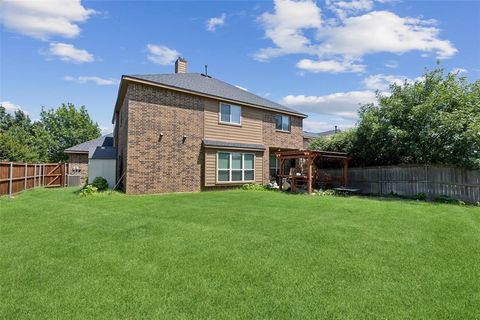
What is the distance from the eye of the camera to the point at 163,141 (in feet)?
48.1

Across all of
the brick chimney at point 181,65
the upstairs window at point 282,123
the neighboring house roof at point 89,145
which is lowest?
the neighboring house roof at point 89,145

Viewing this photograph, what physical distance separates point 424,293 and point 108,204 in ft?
33.0

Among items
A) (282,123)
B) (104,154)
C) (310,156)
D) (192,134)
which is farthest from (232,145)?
(104,154)

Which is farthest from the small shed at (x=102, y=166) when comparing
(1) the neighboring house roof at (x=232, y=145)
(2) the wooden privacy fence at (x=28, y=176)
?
(1) the neighboring house roof at (x=232, y=145)

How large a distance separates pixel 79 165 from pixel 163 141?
45.6ft

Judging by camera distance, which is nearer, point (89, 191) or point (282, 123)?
point (89, 191)

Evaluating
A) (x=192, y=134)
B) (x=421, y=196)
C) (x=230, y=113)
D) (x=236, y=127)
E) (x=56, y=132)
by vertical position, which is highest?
(x=56, y=132)

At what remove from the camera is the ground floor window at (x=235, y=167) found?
16672mm

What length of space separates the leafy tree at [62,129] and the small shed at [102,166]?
1164 inches

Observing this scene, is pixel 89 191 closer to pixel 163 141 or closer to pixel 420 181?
pixel 163 141

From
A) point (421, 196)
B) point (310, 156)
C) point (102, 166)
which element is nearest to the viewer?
point (421, 196)

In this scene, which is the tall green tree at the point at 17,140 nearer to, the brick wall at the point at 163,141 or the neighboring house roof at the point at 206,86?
the neighboring house roof at the point at 206,86

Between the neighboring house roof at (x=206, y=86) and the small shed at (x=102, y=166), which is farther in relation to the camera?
the small shed at (x=102, y=166)

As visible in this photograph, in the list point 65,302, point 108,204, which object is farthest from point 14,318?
point 108,204
